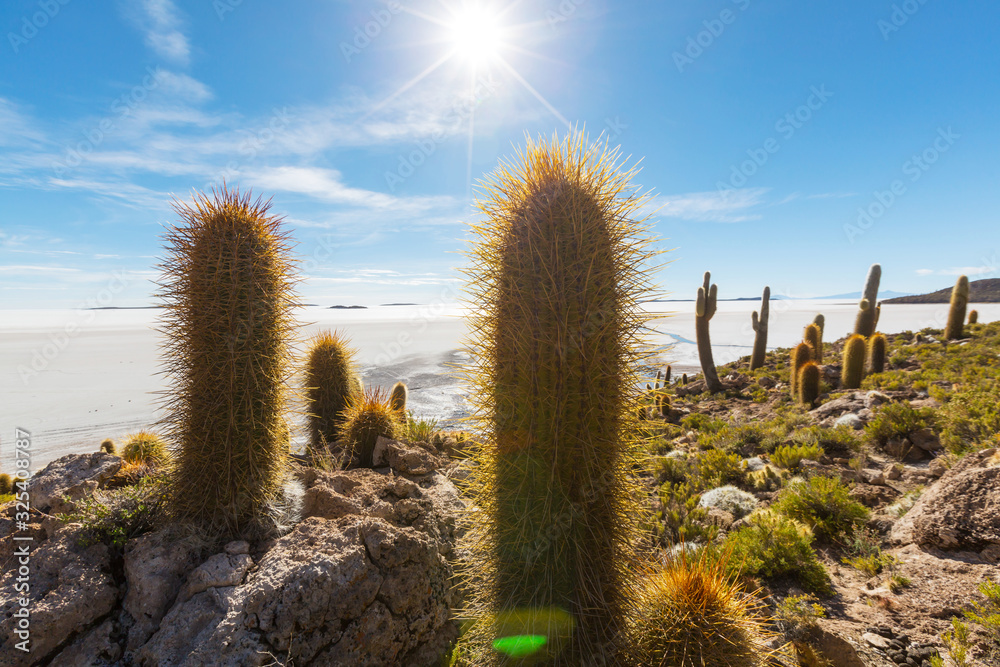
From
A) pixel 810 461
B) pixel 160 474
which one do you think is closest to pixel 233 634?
pixel 160 474

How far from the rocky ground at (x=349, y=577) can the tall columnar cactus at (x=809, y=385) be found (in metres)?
6.90

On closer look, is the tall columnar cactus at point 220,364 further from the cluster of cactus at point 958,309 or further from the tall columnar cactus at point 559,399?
the cluster of cactus at point 958,309

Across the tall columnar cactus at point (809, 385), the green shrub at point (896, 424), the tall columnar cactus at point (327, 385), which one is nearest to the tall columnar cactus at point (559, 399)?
the tall columnar cactus at point (327, 385)

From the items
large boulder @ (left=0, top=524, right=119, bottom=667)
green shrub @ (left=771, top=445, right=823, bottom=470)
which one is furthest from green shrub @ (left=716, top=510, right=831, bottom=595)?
large boulder @ (left=0, top=524, right=119, bottom=667)

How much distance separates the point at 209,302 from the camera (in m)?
3.32

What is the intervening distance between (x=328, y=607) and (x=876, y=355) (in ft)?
52.9

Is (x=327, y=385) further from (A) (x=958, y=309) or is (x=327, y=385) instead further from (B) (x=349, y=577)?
(A) (x=958, y=309)

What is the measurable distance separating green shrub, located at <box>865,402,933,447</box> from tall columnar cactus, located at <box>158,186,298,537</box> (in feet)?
28.1

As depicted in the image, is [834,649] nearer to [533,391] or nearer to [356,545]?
[533,391]

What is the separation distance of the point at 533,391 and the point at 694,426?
30.6 feet

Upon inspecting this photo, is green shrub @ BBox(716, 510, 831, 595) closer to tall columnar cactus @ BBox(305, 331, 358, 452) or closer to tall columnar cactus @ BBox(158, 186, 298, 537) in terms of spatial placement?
tall columnar cactus @ BBox(158, 186, 298, 537)

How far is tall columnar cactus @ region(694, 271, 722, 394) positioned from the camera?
16.2 metres

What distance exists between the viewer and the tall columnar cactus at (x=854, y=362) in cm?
1172

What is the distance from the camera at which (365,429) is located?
214 inches
